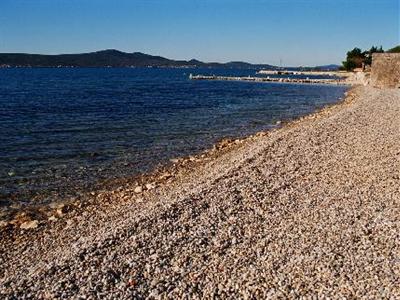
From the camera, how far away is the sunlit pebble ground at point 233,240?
840 cm

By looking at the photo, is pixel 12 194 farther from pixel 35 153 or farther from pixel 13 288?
pixel 13 288

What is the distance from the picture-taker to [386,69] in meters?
57.9

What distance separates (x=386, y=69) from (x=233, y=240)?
177ft

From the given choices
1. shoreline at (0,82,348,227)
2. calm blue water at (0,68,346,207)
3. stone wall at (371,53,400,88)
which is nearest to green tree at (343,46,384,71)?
stone wall at (371,53,400,88)

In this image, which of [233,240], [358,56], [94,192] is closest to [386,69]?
[94,192]

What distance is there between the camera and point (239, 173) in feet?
52.4

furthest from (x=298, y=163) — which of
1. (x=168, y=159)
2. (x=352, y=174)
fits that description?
(x=168, y=159)

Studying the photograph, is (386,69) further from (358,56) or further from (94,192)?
(358,56)

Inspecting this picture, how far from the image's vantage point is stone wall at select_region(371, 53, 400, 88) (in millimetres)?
55844

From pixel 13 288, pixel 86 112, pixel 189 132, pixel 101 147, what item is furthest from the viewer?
pixel 86 112

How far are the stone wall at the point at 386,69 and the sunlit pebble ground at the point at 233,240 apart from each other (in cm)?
4312

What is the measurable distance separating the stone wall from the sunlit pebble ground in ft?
141

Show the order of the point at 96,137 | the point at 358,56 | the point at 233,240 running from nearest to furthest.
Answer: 1. the point at 233,240
2. the point at 96,137
3. the point at 358,56

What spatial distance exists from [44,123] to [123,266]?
26.1 meters
